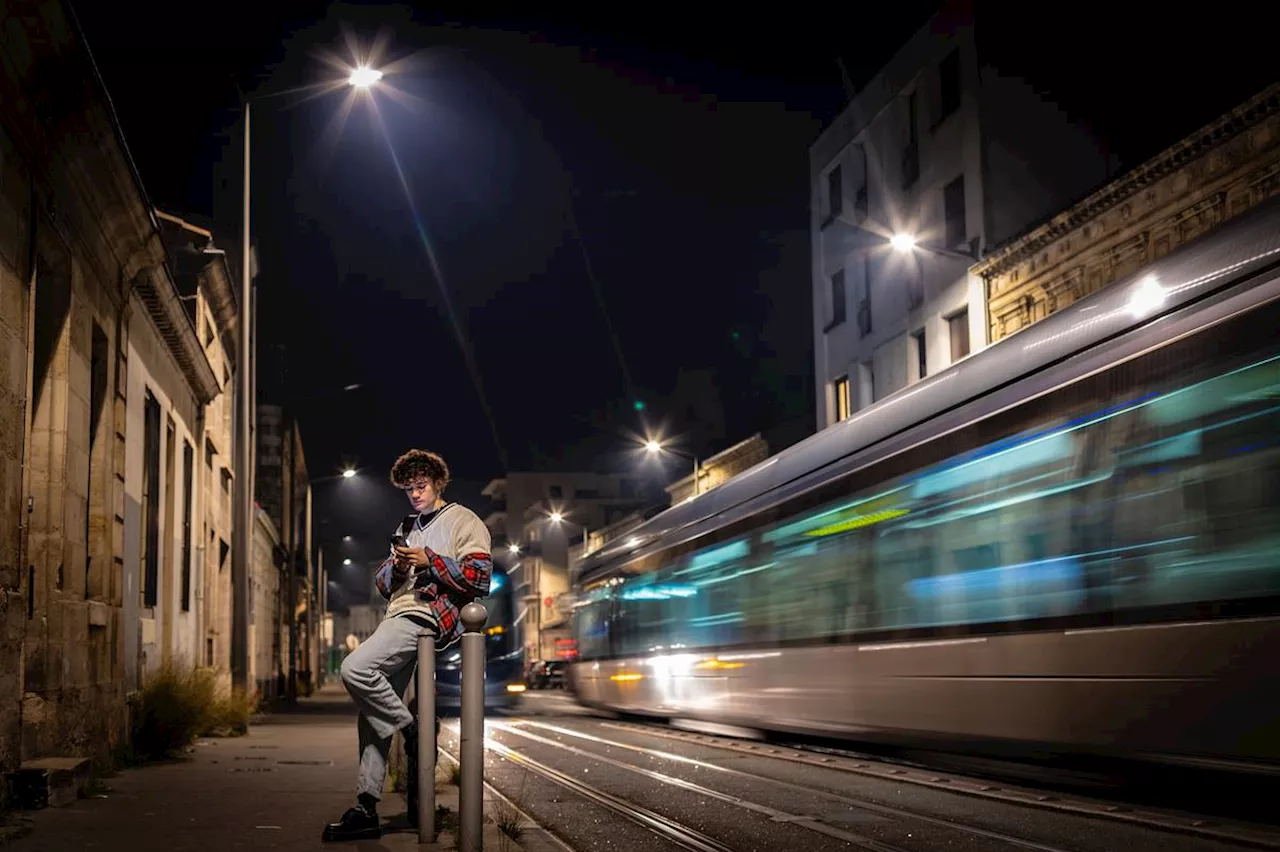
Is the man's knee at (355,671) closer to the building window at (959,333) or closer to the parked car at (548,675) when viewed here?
the building window at (959,333)

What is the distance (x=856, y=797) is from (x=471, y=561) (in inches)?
143

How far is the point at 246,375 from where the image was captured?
23.3 meters


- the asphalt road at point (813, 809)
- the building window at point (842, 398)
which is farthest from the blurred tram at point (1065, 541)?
the building window at point (842, 398)

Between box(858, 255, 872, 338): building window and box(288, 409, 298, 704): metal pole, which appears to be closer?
box(858, 255, 872, 338): building window

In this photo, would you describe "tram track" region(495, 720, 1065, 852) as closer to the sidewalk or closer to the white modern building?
the sidewalk

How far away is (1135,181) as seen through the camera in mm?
31891

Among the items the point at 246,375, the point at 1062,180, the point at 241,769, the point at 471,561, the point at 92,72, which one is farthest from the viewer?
the point at 1062,180

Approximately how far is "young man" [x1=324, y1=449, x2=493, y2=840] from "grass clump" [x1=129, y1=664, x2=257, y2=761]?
7.36 m

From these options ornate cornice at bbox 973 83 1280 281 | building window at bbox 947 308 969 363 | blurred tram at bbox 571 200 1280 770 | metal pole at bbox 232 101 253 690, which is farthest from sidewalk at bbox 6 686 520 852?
building window at bbox 947 308 969 363

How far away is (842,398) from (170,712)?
113 feet

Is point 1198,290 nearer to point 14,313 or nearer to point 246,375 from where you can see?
point 14,313

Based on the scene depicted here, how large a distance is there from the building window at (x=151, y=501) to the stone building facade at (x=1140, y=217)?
50.7 feet

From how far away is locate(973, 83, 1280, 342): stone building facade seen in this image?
28.2 metres

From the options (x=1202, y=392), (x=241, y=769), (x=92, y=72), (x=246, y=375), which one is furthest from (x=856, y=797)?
(x=246, y=375)
